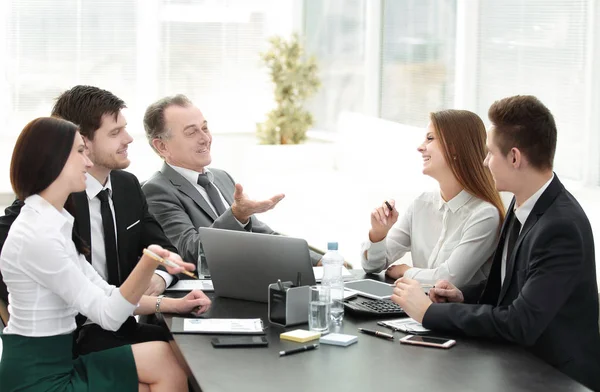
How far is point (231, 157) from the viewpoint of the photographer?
8859 mm

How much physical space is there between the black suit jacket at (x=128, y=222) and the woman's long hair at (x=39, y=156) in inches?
22.6

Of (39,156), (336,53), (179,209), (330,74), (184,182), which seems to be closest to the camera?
(39,156)

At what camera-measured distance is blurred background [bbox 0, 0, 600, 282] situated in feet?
16.7

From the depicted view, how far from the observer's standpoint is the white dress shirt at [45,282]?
91.7 inches

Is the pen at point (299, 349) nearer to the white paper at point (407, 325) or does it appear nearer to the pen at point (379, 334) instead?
the pen at point (379, 334)

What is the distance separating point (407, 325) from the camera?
249 cm

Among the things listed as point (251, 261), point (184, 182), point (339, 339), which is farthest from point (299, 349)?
point (184, 182)

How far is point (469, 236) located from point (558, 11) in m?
2.54

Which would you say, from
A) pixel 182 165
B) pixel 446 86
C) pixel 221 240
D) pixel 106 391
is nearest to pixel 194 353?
pixel 106 391

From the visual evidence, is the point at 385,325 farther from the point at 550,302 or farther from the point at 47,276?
the point at 47,276

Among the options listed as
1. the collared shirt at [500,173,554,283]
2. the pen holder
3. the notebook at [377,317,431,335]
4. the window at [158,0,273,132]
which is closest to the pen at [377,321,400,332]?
the notebook at [377,317,431,335]

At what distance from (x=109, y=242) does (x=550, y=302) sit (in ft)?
5.14

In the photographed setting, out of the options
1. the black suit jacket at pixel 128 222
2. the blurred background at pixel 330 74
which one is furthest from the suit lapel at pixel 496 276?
the blurred background at pixel 330 74

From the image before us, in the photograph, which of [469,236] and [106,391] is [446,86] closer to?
[469,236]
